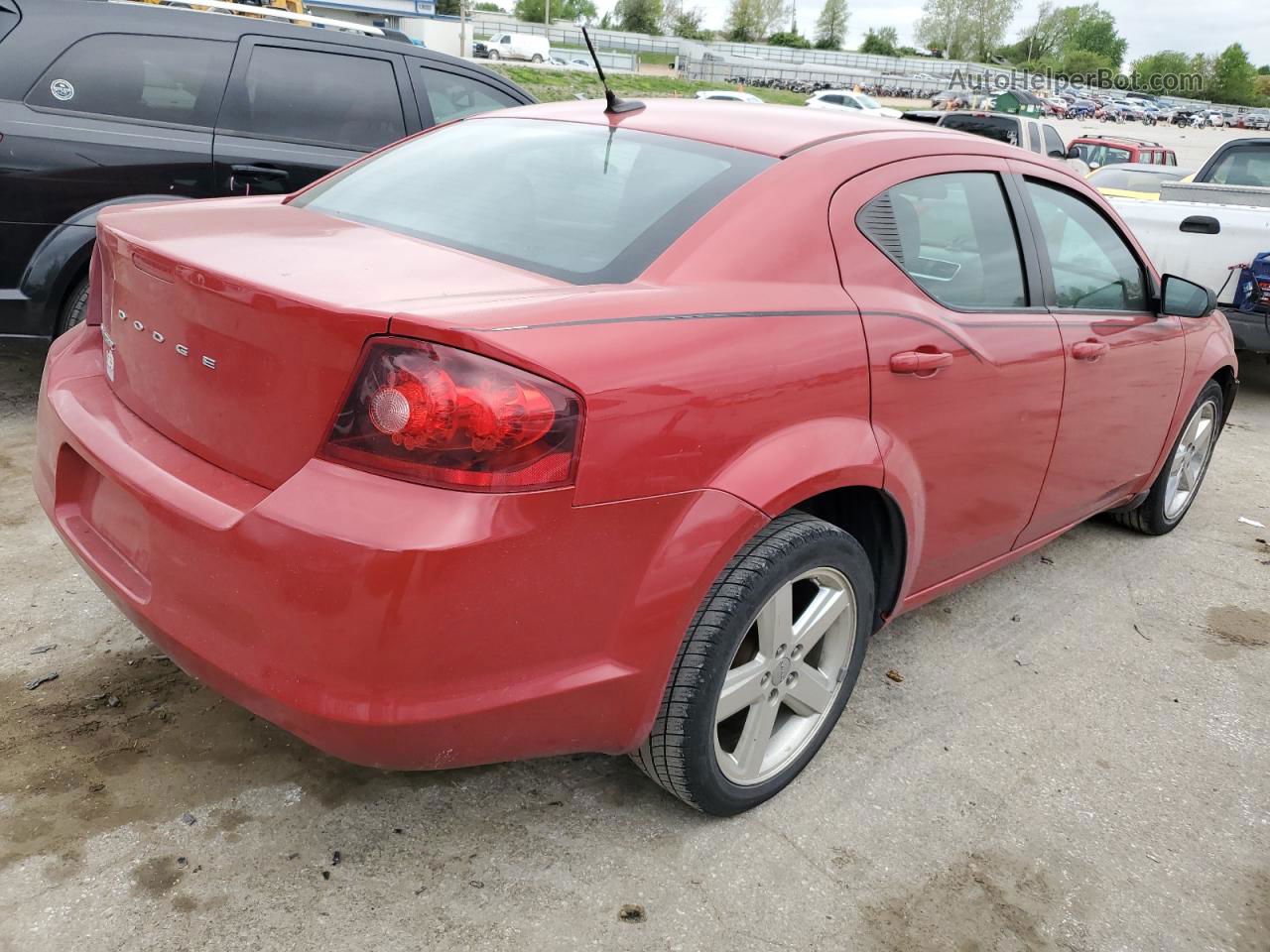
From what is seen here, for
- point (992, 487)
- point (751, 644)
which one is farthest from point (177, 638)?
point (992, 487)

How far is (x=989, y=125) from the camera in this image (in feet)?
51.2

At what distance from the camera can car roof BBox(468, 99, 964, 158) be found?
260cm

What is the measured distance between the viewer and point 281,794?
7.72ft

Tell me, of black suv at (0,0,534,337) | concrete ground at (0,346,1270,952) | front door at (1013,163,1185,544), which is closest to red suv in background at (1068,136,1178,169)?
black suv at (0,0,534,337)

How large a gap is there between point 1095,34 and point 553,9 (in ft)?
219

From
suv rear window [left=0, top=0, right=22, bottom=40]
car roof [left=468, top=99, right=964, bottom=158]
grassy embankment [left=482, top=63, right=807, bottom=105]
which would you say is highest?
grassy embankment [left=482, top=63, right=807, bottom=105]


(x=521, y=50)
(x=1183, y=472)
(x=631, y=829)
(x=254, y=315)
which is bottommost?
(x=631, y=829)

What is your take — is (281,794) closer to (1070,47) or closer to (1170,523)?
(1170,523)

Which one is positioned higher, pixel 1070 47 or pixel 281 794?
pixel 1070 47

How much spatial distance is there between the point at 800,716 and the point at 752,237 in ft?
3.81

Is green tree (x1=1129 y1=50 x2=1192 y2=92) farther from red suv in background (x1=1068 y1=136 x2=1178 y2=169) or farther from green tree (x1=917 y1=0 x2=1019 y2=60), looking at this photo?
red suv in background (x1=1068 y1=136 x2=1178 y2=169)

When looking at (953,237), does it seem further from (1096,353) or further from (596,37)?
(596,37)

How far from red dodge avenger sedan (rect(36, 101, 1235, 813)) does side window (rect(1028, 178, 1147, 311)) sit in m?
0.06

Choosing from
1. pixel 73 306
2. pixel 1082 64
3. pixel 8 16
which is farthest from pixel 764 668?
pixel 1082 64
